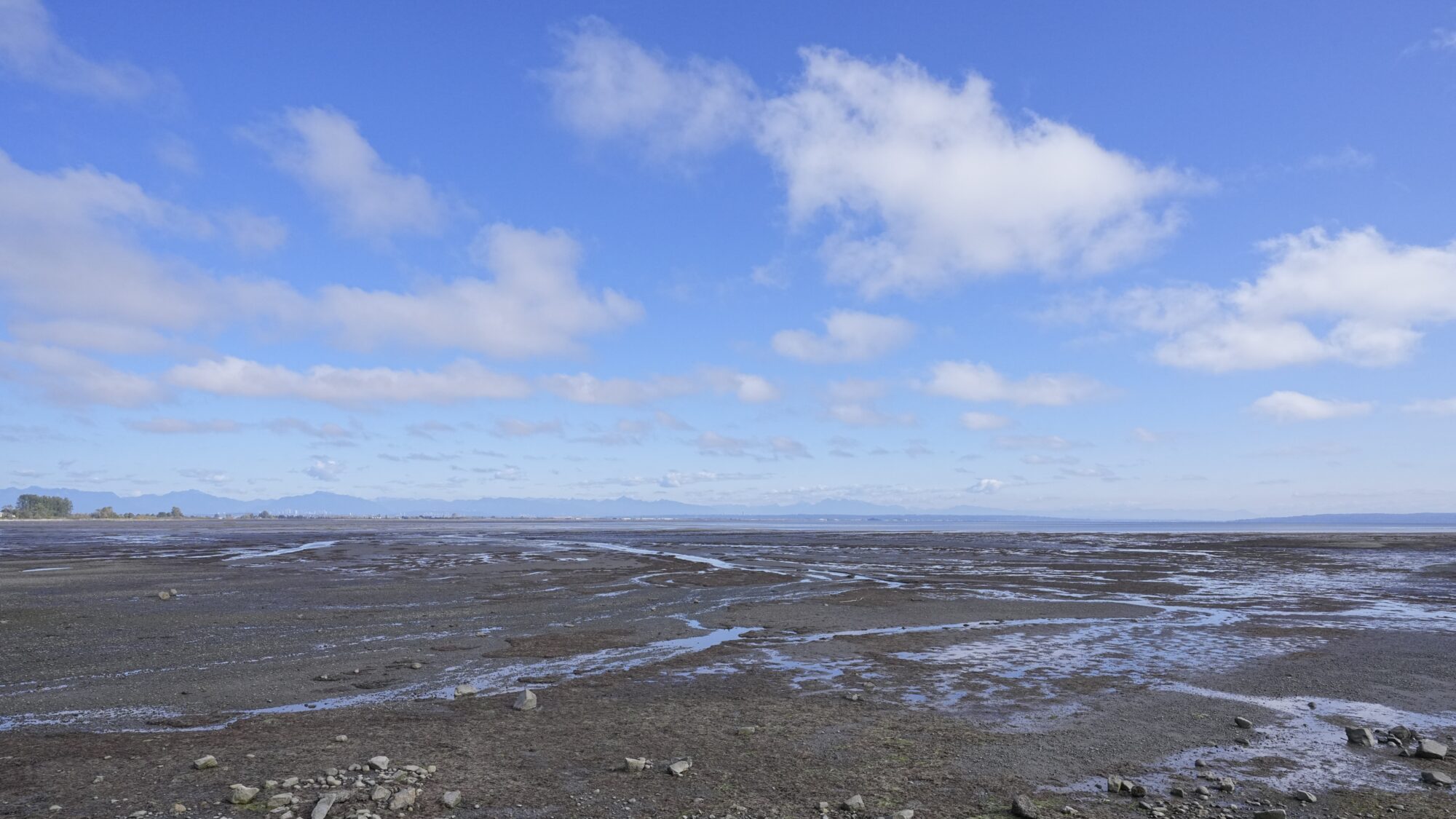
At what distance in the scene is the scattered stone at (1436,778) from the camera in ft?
30.0

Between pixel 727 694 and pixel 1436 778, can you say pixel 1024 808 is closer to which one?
pixel 1436 778

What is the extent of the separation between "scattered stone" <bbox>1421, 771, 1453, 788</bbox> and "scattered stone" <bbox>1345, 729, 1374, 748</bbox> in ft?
4.59

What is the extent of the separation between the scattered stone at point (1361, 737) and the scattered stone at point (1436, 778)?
4.59 ft

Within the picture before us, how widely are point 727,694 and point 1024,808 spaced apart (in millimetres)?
6570

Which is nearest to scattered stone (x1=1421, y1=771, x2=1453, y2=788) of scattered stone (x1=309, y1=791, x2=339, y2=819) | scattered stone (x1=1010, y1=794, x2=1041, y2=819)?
scattered stone (x1=1010, y1=794, x2=1041, y2=819)

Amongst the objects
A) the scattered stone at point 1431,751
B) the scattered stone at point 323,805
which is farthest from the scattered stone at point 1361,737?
the scattered stone at point 323,805

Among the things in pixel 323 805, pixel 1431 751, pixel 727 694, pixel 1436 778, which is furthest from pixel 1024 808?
pixel 323 805

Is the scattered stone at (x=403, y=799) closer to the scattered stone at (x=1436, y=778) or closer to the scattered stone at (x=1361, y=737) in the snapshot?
the scattered stone at (x=1436, y=778)

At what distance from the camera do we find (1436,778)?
9.18m

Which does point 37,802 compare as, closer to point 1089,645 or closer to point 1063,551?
point 1089,645

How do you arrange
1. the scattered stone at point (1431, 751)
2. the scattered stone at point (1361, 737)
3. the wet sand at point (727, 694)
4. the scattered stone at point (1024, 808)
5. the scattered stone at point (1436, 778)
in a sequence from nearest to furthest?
the scattered stone at point (1024, 808) → the wet sand at point (727, 694) → the scattered stone at point (1436, 778) → the scattered stone at point (1431, 751) → the scattered stone at point (1361, 737)

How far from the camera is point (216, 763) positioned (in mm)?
9430

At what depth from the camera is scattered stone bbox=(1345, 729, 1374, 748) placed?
10.8 m

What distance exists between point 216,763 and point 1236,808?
38.7ft
